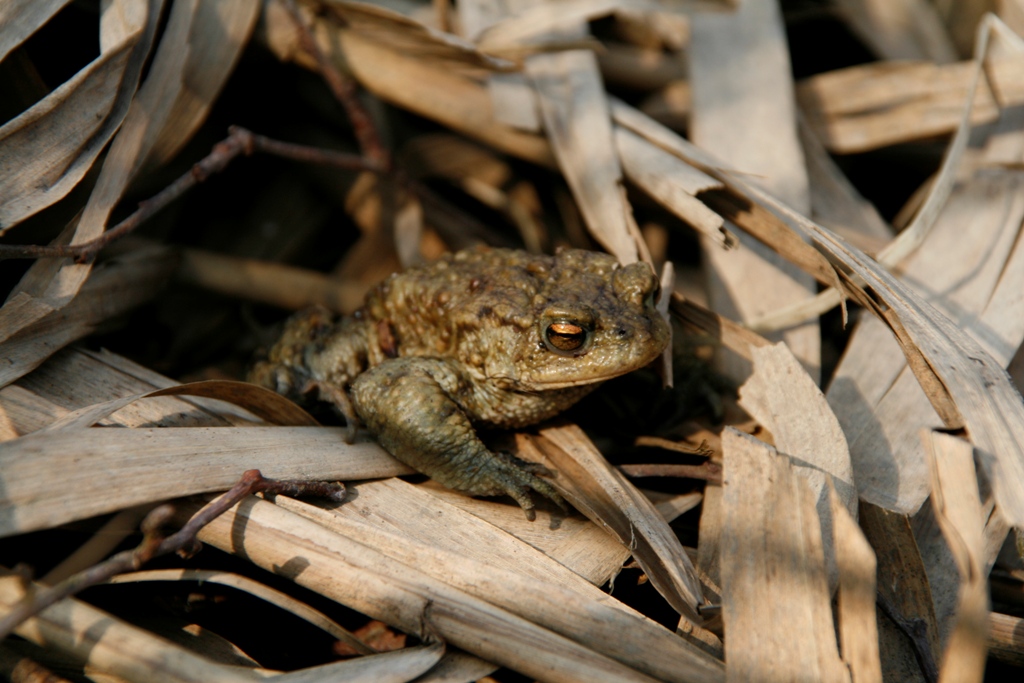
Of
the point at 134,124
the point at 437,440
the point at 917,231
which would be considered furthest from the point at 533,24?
the point at 437,440

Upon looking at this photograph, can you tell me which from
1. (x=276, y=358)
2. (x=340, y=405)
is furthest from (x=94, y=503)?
(x=276, y=358)

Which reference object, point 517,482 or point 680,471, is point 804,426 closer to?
point 680,471

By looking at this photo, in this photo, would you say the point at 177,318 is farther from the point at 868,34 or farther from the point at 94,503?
the point at 868,34

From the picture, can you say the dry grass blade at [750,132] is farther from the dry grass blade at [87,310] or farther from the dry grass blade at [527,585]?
the dry grass blade at [87,310]

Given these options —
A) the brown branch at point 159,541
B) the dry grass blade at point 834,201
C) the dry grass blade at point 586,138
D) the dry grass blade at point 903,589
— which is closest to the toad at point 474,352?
the dry grass blade at point 586,138

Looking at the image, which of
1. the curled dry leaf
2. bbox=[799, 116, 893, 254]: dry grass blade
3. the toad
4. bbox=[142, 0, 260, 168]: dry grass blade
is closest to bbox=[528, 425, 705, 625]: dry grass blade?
the curled dry leaf
